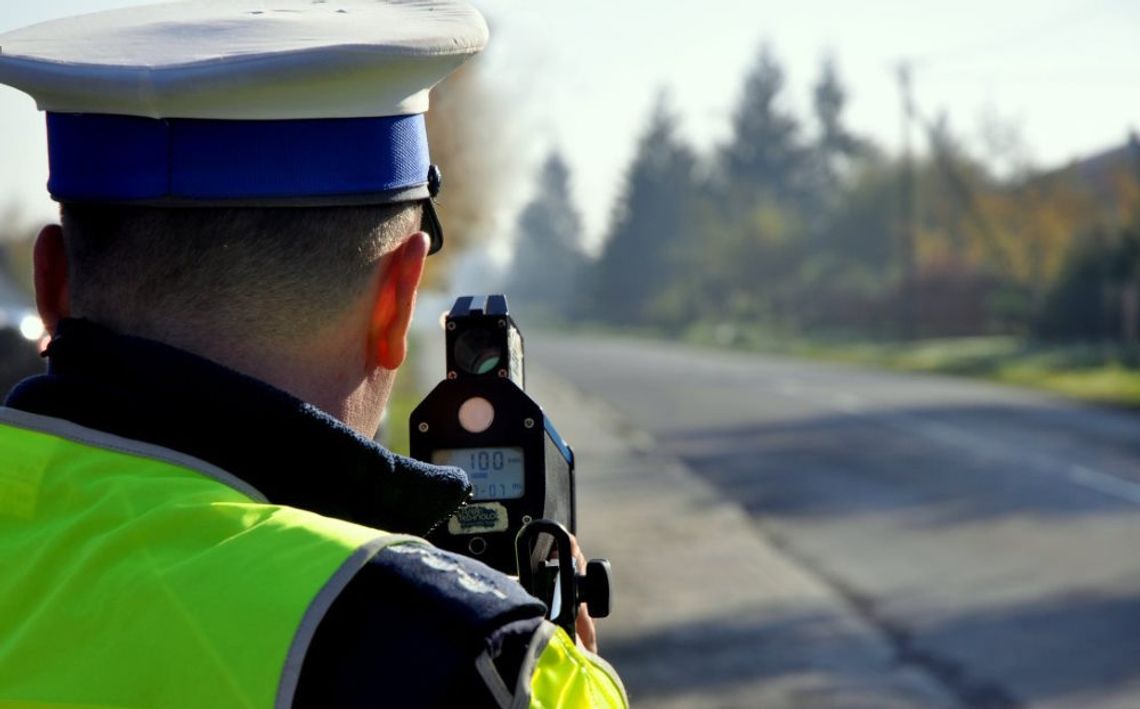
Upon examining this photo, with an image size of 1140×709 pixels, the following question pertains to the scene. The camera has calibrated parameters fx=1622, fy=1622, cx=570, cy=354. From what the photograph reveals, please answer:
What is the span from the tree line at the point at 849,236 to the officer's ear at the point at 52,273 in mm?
35590

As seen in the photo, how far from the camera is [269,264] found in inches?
55.6

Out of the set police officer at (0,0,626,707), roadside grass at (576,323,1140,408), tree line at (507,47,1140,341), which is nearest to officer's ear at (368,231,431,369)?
police officer at (0,0,626,707)

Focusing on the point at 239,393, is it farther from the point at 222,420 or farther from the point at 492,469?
the point at 492,469

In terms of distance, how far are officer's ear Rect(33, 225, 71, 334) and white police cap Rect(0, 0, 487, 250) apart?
0.07 metres

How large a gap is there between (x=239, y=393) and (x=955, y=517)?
11.7m

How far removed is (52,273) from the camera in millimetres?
1566

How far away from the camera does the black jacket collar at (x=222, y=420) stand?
1.35m

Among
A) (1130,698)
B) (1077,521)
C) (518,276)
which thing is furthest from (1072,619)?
(518,276)

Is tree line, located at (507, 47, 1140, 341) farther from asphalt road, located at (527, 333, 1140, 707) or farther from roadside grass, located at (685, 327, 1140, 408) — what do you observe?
asphalt road, located at (527, 333, 1140, 707)

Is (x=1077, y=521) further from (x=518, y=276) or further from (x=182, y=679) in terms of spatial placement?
(x=518, y=276)

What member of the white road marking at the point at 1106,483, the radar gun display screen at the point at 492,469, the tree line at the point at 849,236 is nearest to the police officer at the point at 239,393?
the radar gun display screen at the point at 492,469

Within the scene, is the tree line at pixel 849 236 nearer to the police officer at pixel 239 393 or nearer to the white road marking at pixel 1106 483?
the white road marking at pixel 1106 483

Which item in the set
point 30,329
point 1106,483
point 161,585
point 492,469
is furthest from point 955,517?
point 161,585

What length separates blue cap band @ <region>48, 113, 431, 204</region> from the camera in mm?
1398
